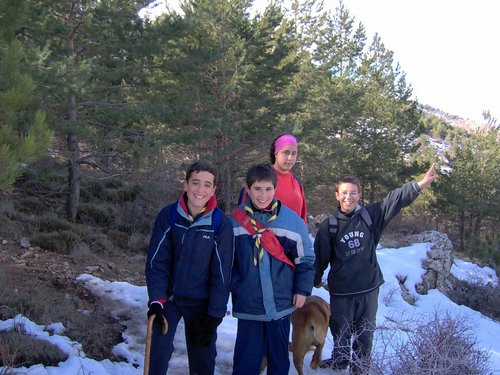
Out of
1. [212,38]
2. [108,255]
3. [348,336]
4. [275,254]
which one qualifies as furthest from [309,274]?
[212,38]

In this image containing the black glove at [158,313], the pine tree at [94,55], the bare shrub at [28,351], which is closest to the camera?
the black glove at [158,313]

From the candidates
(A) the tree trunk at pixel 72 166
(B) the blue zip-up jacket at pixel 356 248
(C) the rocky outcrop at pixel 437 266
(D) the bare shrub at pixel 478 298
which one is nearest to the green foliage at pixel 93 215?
(A) the tree trunk at pixel 72 166

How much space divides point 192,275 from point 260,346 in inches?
29.0

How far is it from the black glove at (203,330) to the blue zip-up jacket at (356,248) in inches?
49.5

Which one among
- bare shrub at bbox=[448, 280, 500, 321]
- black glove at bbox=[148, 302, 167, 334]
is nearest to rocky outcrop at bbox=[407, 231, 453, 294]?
bare shrub at bbox=[448, 280, 500, 321]

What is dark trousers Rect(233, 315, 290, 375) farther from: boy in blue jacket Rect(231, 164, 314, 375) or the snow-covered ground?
the snow-covered ground

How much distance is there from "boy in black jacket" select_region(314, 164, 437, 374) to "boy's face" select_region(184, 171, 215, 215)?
1242 mm

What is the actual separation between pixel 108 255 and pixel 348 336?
565 centimetres

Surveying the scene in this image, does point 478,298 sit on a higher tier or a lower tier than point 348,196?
lower

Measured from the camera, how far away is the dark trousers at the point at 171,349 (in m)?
2.94

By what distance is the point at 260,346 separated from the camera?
10.3ft

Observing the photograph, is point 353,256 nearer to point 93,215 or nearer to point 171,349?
point 171,349

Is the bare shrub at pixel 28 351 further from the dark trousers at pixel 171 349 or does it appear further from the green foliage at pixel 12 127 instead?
the green foliage at pixel 12 127

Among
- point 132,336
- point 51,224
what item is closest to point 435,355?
point 132,336
